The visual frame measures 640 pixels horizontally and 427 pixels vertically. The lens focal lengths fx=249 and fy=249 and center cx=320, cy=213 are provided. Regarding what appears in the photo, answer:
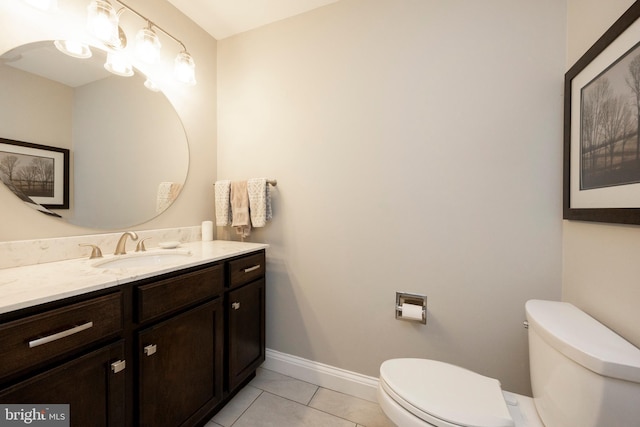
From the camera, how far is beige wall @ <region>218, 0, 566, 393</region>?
1.21 m

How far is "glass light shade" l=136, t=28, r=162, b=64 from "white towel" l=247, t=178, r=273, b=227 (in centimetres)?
88

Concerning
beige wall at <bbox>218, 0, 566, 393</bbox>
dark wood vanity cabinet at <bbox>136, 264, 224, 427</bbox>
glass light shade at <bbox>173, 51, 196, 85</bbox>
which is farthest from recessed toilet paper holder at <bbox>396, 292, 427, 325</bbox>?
glass light shade at <bbox>173, 51, 196, 85</bbox>

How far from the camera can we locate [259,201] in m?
1.66

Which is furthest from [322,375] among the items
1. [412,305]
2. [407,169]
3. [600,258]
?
[600,258]

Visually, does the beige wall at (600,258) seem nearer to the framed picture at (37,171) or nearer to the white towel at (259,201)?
the white towel at (259,201)

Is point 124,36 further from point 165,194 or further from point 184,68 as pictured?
point 165,194

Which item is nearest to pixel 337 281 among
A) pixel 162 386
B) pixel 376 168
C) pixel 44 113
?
pixel 376 168

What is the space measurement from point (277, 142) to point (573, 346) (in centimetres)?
170

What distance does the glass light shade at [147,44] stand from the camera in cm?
138

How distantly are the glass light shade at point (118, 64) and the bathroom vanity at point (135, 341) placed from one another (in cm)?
103

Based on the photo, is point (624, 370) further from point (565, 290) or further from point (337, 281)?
point (337, 281)

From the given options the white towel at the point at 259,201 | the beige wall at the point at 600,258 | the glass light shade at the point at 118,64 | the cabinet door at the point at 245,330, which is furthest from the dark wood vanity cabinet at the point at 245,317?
the beige wall at the point at 600,258

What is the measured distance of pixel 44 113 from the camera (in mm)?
1120

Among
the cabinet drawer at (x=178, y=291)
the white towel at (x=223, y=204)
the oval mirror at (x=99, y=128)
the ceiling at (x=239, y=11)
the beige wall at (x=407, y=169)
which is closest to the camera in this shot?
the cabinet drawer at (x=178, y=291)
